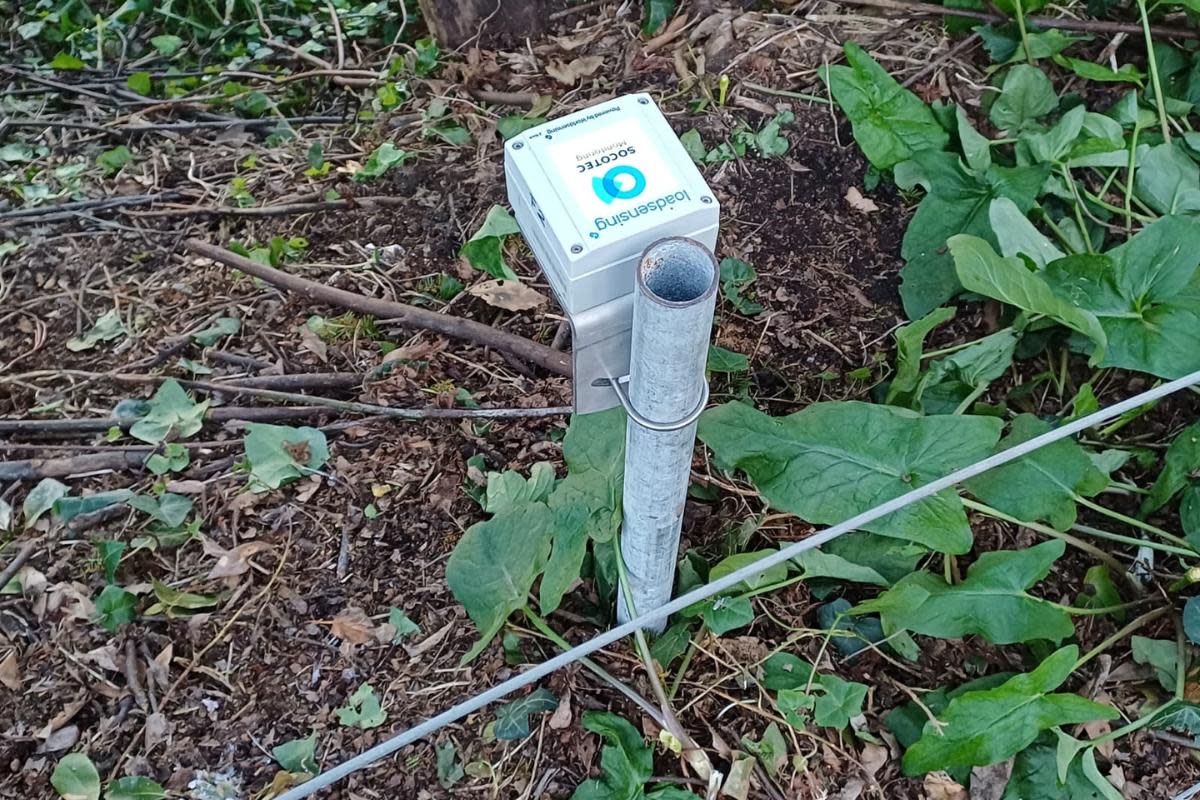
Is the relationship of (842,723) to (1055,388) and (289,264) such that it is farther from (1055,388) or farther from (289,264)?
(289,264)

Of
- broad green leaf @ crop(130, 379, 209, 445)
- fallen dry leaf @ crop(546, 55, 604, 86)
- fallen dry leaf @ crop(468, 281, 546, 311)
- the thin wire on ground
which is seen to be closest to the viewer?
the thin wire on ground

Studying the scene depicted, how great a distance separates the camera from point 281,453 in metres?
1.64

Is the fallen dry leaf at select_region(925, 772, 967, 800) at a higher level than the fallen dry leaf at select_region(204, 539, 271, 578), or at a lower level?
lower

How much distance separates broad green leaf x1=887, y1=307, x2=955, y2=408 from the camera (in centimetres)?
159

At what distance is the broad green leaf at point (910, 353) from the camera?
5.23ft

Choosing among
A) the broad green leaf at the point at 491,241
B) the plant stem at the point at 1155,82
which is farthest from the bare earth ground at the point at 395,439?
the plant stem at the point at 1155,82

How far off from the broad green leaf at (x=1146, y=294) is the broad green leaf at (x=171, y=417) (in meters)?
1.59

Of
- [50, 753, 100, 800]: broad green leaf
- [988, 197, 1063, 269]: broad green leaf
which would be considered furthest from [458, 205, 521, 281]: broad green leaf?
[50, 753, 100, 800]: broad green leaf

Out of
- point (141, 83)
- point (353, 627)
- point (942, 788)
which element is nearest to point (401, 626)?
point (353, 627)

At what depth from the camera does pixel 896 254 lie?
6.23 ft

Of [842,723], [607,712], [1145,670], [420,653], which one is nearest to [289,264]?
[420,653]

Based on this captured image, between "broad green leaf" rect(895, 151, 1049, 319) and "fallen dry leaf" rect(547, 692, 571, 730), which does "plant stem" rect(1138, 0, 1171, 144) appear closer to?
"broad green leaf" rect(895, 151, 1049, 319)

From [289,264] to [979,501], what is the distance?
1.47 meters

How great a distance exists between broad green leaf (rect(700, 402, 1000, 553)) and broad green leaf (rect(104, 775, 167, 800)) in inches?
38.5
